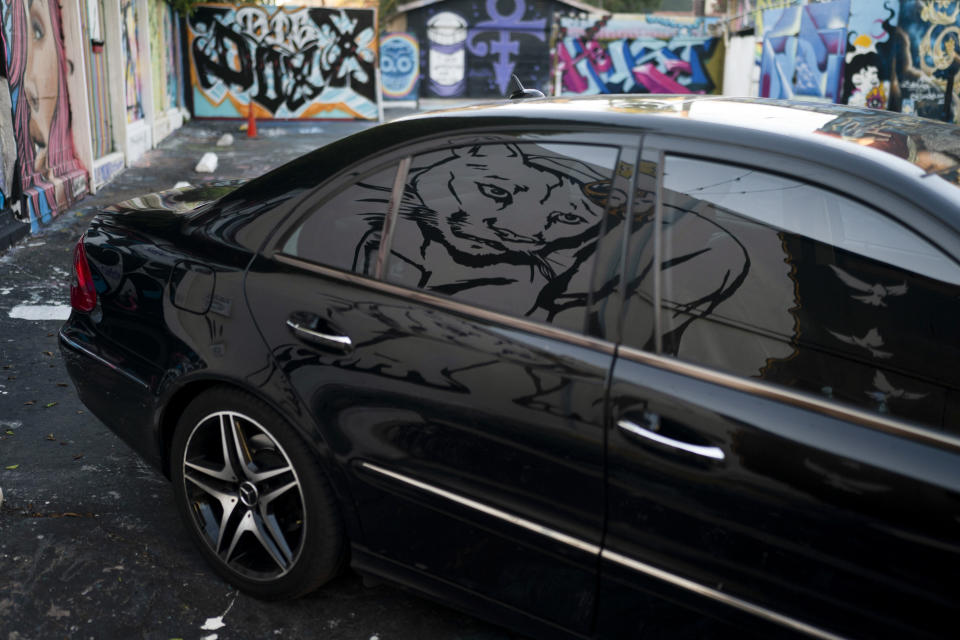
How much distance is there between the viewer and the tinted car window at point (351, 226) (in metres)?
2.47

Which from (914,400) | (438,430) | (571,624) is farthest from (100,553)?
(914,400)

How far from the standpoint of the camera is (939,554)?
1645 mm

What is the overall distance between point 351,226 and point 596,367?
89 cm

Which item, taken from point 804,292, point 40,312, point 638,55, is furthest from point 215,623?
point 638,55

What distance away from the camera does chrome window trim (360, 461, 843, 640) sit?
183 cm

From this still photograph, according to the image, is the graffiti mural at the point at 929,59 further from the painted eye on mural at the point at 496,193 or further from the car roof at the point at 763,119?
the painted eye on mural at the point at 496,193

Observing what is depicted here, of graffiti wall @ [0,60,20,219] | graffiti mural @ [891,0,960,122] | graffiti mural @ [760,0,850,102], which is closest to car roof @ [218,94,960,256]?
graffiti wall @ [0,60,20,219]

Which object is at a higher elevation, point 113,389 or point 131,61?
point 131,61

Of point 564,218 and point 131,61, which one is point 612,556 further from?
point 131,61

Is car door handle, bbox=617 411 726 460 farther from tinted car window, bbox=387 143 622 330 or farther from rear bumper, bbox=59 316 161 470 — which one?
rear bumper, bbox=59 316 161 470

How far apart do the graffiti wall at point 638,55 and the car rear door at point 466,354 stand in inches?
1215

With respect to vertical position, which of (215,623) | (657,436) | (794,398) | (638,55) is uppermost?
(638,55)

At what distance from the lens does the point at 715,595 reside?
6.24 feet

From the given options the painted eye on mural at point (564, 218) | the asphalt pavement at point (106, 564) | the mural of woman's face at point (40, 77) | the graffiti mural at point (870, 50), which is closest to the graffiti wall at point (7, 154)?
the mural of woman's face at point (40, 77)
